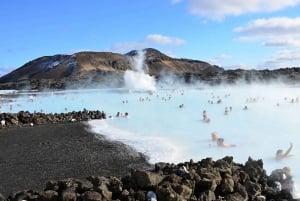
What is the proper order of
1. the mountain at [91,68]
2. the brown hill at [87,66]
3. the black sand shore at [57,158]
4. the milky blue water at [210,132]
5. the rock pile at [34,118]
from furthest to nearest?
the brown hill at [87,66] < the mountain at [91,68] < the rock pile at [34,118] < the milky blue water at [210,132] < the black sand shore at [57,158]

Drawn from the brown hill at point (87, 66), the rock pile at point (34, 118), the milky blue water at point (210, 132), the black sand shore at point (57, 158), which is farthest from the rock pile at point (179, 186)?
the brown hill at point (87, 66)

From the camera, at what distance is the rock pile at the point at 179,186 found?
6.14m

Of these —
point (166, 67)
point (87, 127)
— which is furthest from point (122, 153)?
point (166, 67)

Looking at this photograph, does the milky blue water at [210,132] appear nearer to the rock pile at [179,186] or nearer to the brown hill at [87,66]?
the rock pile at [179,186]

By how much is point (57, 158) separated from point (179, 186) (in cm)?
541

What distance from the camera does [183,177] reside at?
6820 mm

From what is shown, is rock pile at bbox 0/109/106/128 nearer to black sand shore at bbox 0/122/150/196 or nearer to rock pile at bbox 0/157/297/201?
black sand shore at bbox 0/122/150/196

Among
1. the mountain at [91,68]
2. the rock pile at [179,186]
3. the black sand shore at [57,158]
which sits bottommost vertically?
the black sand shore at [57,158]

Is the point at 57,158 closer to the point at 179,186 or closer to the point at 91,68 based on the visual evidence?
the point at 179,186

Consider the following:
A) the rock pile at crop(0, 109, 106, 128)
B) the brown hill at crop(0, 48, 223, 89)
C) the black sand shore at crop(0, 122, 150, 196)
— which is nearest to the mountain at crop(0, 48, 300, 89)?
the brown hill at crop(0, 48, 223, 89)

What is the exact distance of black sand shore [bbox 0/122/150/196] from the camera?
30.3 feet

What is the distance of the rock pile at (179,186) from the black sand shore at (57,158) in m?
2.05

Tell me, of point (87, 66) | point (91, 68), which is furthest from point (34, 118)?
point (87, 66)

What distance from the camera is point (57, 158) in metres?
11.0
